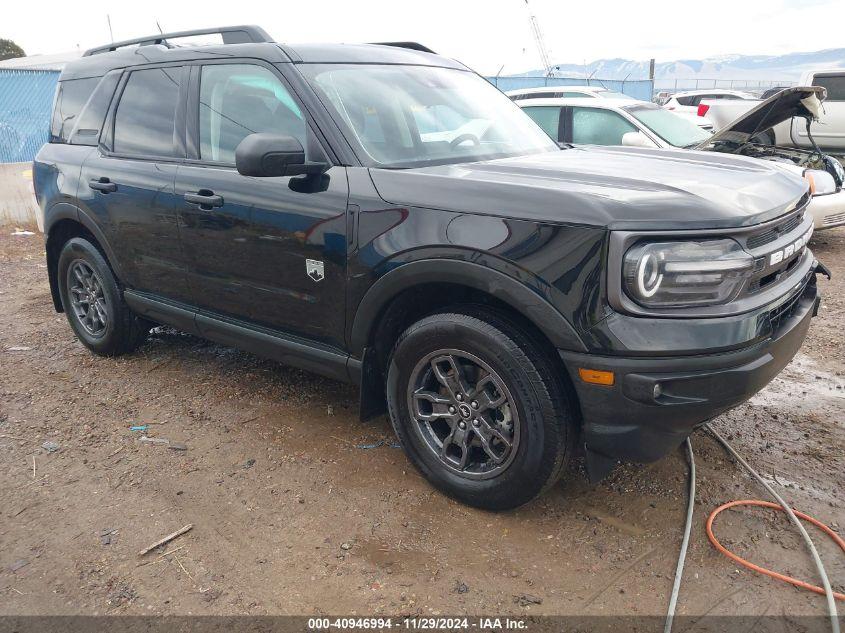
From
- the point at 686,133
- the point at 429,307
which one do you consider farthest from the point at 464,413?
the point at 686,133

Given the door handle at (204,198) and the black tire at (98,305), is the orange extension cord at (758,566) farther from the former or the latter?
the black tire at (98,305)

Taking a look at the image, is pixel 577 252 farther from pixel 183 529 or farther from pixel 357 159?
pixel 183 529

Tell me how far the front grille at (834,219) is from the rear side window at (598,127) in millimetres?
2180

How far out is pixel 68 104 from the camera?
15.1 feet

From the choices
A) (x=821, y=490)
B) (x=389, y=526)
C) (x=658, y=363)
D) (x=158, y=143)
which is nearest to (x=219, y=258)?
(x=158, y=143)

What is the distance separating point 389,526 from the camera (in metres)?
2.81

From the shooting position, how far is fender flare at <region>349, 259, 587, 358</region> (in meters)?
2.39

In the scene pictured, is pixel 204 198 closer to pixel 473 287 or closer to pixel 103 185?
pixel 103 185

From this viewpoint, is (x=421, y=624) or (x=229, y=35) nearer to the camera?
(x=421, y=624)

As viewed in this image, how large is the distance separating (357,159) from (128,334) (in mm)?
2397

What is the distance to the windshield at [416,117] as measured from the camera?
3104mm

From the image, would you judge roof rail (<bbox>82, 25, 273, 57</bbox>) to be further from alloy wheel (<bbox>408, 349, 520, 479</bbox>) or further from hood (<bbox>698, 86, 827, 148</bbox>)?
hood (<bbox>698, 86, 827, 148</bbox>)

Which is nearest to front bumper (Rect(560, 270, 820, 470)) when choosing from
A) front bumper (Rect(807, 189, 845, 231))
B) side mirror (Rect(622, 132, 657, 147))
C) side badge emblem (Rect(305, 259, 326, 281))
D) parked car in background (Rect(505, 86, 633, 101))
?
side badge emblem (Rect(305, 259, 326, 281))

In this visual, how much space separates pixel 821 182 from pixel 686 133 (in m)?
1.67
